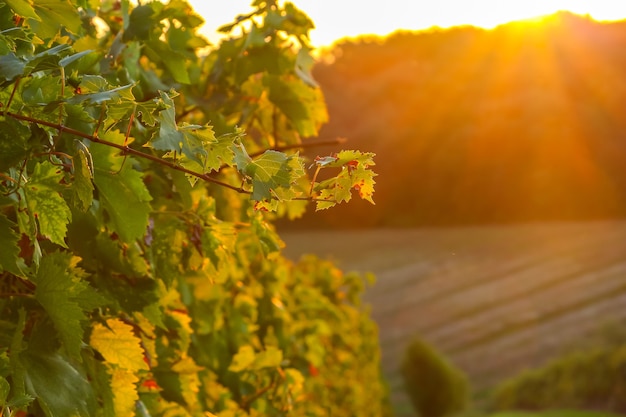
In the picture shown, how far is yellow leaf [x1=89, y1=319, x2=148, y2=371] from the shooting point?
1.73 m

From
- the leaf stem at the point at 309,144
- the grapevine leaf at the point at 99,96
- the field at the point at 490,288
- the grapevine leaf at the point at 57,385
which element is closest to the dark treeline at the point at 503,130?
the field at the point at 490,288

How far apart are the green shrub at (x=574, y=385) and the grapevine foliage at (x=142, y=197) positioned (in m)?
14.3

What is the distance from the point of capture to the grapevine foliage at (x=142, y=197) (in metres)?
1.27

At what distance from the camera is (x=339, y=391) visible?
8.15 meters

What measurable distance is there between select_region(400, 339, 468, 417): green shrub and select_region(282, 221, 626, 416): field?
135 inches

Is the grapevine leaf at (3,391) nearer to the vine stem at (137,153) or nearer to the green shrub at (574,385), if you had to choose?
the vine stem at (137,153)

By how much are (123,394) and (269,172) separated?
27.5 inches

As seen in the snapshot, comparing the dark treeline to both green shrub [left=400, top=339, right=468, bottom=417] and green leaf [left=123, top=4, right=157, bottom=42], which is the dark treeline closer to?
green shrub [left=400, top=339, right=468, bottom=417]

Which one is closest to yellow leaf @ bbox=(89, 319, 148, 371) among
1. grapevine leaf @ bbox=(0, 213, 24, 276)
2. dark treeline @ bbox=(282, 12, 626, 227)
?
grapevine leaf @ bbox=(0, 213, 24, 276)

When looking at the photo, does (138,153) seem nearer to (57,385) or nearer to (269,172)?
(269,172)

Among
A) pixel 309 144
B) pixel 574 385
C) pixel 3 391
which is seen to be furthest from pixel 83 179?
pixel 574 385

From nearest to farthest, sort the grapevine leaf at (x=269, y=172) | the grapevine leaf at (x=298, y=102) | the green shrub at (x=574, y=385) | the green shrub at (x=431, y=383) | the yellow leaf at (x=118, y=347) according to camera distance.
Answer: the grapevine leaf at (x=269, y=172)
the yellow leaf at (x=118, y=347)
the grapevine leaf at (x=298, y=102)
the green shrub at (x=574, y=385)
the green shrub at (x=431, y=383)

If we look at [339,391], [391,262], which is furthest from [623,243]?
[339,391]

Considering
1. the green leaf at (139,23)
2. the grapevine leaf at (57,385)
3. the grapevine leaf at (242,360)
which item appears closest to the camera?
the grapevine leaf at (57,385)
